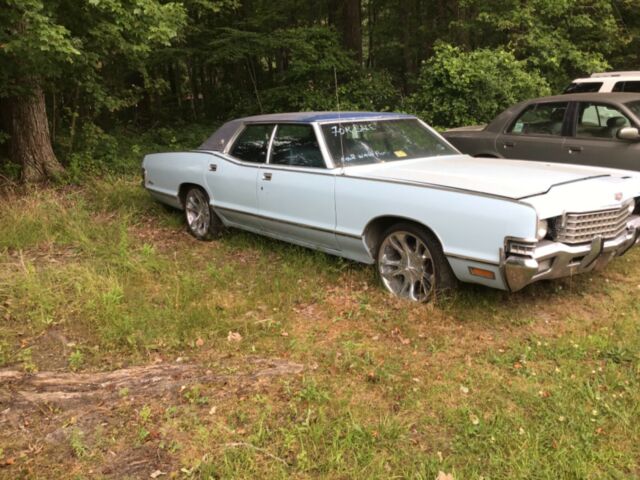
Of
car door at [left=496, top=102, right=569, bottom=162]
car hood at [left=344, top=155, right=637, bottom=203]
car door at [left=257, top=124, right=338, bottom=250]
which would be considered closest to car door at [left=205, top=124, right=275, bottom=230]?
car door at [left=257, top=124, right=338, bottom=250]

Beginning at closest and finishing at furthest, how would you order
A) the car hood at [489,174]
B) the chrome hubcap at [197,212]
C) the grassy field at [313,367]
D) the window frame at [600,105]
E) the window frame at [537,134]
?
the grassy field at [313,367] → the car hood at [489,174] → the window frame at [600,105] → the chrome hubcap at [197,212] → the window frame at [537,134]

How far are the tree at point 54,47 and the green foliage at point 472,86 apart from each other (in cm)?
585

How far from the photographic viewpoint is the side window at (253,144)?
18.7ft

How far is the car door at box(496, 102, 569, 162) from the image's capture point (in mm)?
6711

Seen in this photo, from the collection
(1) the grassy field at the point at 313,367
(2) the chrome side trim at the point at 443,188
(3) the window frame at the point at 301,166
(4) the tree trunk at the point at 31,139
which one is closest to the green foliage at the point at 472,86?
(1) the grassy field at the point at 313,367

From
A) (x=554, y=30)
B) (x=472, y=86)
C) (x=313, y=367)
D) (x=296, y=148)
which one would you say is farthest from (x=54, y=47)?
(x=554, y=30)

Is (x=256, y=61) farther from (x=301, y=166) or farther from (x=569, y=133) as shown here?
(x=301, y=166)

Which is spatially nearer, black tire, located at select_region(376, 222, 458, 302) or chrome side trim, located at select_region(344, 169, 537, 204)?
chrome side trim, located at select_region(344, 169, 537, 204)

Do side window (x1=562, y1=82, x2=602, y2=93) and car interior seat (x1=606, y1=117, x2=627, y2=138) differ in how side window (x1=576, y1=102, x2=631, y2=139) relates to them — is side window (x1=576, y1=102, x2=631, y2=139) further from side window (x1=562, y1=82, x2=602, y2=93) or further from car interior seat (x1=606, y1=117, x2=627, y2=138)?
side window (x1=562, y1=82, x2=602, y2=93)

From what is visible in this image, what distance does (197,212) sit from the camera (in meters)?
6.68

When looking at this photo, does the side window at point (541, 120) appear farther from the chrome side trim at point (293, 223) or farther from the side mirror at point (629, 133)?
the chrome side trim at point (293, 223)

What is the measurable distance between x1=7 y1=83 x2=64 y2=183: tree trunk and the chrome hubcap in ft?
11.8

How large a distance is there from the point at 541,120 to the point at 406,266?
3.68 meters

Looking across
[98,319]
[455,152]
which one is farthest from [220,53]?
[98,319]
